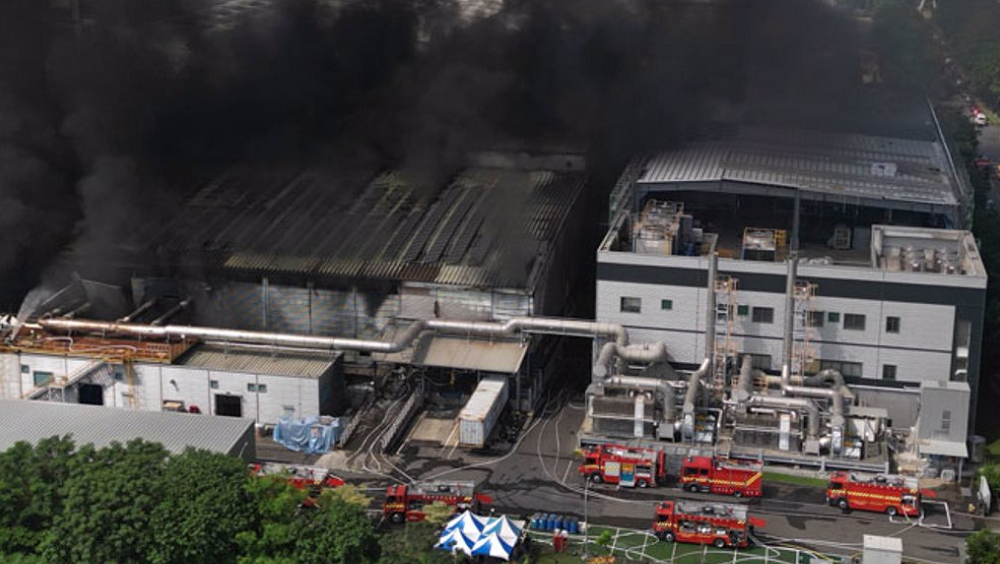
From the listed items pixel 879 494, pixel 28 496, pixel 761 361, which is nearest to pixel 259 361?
pixel 28 496

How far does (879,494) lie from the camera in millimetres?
33906

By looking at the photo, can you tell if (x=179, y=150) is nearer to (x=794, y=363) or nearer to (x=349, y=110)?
(x=349, y=110)

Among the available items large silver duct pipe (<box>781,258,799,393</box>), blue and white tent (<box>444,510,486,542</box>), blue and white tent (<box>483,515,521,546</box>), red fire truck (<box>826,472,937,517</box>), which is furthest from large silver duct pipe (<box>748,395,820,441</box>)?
blue and white tent (<box>444,510,486,542</box>)

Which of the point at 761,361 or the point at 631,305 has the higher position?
the point at 631,305

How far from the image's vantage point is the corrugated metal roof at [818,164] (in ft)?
140

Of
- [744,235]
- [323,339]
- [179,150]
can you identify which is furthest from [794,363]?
[179,150]

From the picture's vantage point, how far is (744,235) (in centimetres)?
4147

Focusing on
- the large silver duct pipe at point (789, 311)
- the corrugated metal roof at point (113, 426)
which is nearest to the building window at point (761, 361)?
the large silver duct pipe at point (789, 311)

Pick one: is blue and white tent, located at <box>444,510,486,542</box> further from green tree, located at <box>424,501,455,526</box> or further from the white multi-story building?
the white multi-story building

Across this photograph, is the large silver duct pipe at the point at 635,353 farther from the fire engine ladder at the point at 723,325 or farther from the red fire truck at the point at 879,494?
the red fire truck at the point at 879,494

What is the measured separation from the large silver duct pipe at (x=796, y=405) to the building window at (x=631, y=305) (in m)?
4.34

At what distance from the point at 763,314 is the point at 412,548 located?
14.0 meters

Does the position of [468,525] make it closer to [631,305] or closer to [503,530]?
[503,530]

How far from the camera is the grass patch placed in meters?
35.6
